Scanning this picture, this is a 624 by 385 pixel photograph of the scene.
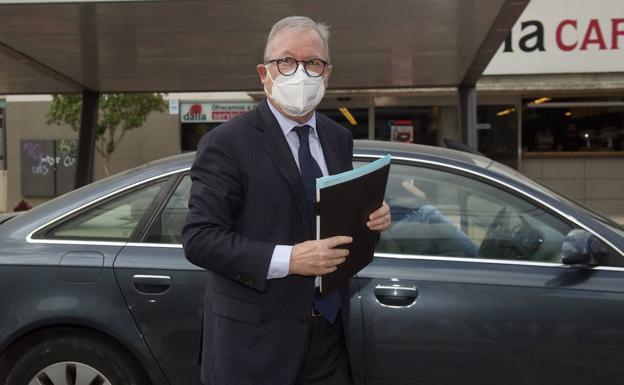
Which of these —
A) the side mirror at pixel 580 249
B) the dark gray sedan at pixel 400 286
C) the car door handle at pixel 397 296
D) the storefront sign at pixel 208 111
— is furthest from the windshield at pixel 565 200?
the storefront sign at pixel 208 111

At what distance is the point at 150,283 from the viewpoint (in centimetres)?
294

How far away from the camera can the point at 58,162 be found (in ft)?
51.2

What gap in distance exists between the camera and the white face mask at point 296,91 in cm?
190

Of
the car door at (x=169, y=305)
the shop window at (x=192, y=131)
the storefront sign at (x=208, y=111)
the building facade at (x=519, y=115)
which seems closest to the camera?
the car door at (x=169, y=305)

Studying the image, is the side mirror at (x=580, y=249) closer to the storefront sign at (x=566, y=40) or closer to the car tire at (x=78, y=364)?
the car tire at (x=78, y=364)

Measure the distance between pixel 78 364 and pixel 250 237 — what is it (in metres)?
1.56

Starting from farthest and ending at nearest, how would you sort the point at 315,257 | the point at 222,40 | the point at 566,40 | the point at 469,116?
the point at 566,40 < the point at 469,116 < the point at 222,40 < the point at 315,257

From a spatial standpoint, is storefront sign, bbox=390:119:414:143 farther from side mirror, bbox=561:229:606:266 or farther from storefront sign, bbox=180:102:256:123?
side mirror, bbox=561:229:606:266

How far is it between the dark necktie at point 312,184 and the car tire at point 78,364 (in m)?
1.37

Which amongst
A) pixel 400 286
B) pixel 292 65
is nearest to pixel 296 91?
pixel 292 65

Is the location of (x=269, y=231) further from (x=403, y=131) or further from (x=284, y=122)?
(x=403, y=131)

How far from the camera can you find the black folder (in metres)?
1.73

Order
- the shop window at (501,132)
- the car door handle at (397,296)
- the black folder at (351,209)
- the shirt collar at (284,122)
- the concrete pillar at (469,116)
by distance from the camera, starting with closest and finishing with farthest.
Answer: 1. the black folder at (351,209)
2. the shirt collar at (284,122)
3. the car door handle at (397,296)
4. the concrete pillar at (469,116)
5. the shop window at (501,132)

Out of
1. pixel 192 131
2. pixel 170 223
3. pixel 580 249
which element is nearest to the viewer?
pixel 580 249
